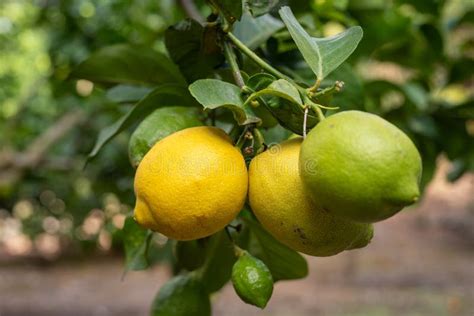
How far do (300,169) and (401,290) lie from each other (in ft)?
14.0

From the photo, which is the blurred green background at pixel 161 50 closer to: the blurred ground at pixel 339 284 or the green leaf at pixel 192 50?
the green leaf at pixel 192 50

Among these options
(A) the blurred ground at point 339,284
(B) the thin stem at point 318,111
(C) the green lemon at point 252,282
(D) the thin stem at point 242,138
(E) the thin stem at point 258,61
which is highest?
(B) the thin stem at point 318,111

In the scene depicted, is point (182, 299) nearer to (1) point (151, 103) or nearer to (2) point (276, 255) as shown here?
(2) point (276, 255)

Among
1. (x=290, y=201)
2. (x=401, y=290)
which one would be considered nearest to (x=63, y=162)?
(x=290, y=201)

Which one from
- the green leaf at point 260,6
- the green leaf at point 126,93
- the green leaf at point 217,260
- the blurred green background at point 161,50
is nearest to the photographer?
the green leaf at point 260,6

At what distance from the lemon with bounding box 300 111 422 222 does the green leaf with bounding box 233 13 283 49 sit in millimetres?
374

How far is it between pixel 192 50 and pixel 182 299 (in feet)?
0.98

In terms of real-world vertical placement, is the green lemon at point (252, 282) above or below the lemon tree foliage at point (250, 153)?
→ below

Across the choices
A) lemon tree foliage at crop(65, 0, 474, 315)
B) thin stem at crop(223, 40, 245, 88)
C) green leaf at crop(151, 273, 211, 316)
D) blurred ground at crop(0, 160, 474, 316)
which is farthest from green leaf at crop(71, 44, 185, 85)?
blurred ground at crop(0, 160, 474, 316)

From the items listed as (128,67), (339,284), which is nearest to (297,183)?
(128,67)

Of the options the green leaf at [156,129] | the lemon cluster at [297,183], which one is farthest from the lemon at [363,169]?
the green leaf at [156,129]

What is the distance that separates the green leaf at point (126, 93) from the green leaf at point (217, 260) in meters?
0.25

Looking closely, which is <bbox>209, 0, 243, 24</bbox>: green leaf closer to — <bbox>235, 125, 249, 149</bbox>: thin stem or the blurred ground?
<bbox>235, 125, 249, 149</bbox>: thin stem

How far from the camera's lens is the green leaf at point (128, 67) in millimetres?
850
